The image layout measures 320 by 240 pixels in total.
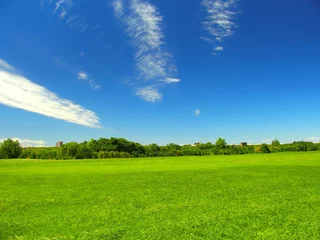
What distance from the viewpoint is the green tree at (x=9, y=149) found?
95.4 m

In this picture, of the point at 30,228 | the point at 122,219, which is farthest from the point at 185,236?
the point at 30,228

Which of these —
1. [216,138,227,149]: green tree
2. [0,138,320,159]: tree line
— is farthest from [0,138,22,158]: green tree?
[216,138,227,149]: green tree

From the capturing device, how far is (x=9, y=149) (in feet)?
314

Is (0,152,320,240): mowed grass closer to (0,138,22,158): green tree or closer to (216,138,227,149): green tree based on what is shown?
(0,138,22,158): green tree

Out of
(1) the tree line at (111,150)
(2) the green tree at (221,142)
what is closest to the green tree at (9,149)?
(1) the tree line at (111,150)

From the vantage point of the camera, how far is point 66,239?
286 inches

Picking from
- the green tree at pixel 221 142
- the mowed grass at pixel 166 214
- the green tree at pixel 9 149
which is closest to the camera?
the mowed grass at pixel 166 214

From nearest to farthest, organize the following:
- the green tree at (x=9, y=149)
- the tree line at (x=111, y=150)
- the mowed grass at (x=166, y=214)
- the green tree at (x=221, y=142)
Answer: the mowed grass at (x=166, y=214) → the tree line at (x=111, y=150) → the green tree at (x=9, y=149) → the green tree at (x=221, y=142)

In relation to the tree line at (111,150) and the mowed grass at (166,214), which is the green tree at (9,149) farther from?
the mowed grass at (166,214)

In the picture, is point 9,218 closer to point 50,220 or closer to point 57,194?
point 50,220

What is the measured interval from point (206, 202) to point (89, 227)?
5.44 meters

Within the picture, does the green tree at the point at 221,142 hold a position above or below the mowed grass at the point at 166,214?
above

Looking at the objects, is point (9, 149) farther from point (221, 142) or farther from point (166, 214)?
point (166, 214)

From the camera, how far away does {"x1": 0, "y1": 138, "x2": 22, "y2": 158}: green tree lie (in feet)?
313
